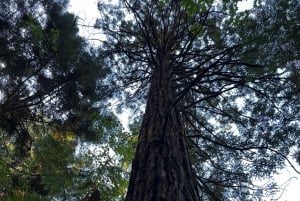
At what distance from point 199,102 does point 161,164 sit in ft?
4.75

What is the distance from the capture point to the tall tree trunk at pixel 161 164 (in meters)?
2.61

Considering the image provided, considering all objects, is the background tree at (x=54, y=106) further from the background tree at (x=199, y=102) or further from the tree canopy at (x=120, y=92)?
the background tree at (x=199, y=102)

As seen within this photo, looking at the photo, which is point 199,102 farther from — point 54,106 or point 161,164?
point 54,106

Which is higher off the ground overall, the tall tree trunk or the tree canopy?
the tree canopy

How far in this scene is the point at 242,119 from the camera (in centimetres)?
626

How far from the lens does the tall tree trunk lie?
8.56 feet

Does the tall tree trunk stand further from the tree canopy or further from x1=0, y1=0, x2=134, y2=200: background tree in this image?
x1=0, y1=0, x2=134, y2=200: background tree

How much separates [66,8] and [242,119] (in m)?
3.79

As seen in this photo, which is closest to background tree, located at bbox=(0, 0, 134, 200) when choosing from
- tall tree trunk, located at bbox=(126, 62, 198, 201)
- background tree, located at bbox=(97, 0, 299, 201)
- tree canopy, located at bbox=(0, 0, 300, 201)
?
tree canopy, located at bbox=(0, 0, 300, 201)

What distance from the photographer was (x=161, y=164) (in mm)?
2914

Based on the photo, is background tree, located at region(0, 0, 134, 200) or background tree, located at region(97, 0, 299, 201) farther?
background tree, located at region(0, 0, 134, 200)

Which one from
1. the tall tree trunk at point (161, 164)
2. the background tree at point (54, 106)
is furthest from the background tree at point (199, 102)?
the background tree at point (54, 106)

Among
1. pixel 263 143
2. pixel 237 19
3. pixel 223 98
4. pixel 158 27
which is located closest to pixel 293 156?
pixel 263 143

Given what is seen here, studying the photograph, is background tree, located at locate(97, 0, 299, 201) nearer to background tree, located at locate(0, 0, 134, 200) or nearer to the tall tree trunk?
the tall tree trunk
